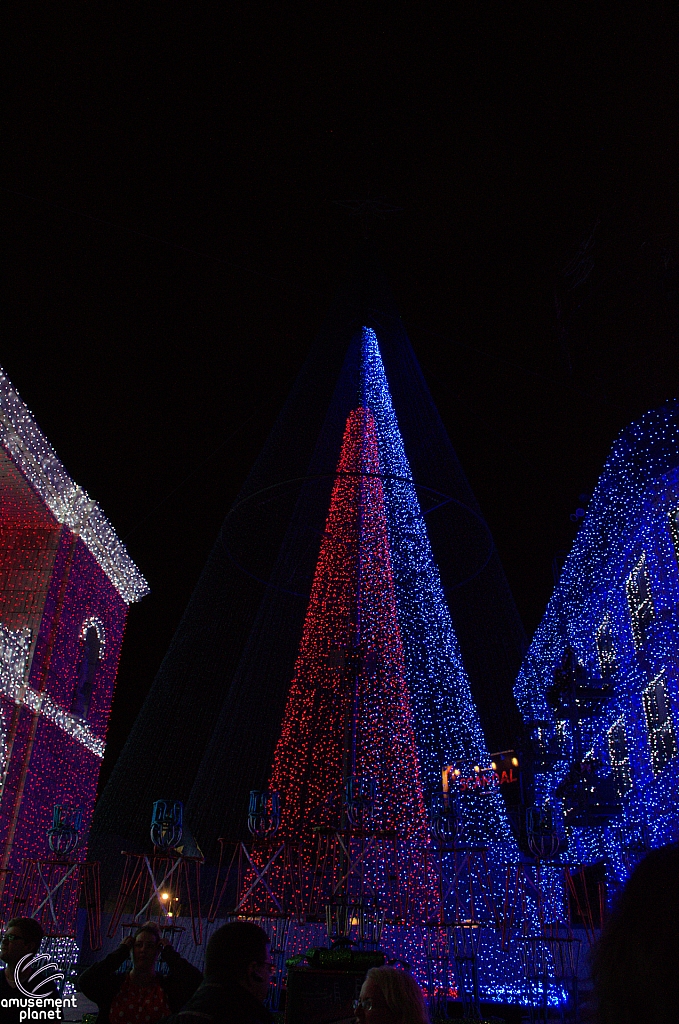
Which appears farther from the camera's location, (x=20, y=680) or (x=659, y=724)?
(x=659, y=724)

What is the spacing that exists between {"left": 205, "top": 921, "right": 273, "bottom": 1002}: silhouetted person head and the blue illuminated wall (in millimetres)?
9975

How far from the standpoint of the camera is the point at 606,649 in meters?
19.1

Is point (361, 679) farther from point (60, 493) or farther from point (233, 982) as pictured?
point (233, 982)

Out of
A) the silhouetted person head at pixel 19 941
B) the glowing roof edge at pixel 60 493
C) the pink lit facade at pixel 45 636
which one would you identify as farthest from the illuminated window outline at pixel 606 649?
the silhouetted person head at pixel 19 941

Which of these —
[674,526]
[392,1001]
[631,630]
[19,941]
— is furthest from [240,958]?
[631,630]

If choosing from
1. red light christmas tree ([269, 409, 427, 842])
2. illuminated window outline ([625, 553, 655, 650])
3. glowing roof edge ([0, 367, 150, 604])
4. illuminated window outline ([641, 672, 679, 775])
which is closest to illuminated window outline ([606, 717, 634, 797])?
illuminated window outline ([641, 672, 679, 775])

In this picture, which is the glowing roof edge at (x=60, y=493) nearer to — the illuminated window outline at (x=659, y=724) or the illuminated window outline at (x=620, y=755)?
the illuminated window outline at (x=659, y=724)

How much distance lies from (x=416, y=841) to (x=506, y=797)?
481 inches

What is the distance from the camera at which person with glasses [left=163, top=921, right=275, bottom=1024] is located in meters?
2.51

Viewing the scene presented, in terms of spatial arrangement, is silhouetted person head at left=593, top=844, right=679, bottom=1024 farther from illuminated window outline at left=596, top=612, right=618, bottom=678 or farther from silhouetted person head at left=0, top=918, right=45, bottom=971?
illuminated window outline at left=596, top=612, right=618, bottom=678

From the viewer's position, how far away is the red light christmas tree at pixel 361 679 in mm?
12578

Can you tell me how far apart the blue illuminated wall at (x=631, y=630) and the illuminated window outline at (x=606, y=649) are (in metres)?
0.03

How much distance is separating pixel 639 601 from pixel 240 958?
14820 mm

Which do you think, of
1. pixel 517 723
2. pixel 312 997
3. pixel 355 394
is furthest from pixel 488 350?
pixel 517 723
